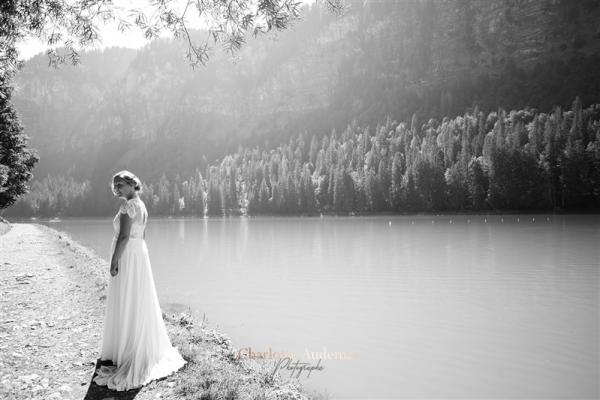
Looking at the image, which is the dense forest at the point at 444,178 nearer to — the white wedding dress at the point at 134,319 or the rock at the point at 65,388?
the white wedding dress at the point at 134,319

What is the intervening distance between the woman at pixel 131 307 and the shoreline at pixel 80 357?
Answer: 1.08ft

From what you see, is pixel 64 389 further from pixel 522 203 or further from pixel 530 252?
pixel 522 203

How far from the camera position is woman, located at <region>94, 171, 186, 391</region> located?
291 inches

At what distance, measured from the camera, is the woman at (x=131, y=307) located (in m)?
7.38

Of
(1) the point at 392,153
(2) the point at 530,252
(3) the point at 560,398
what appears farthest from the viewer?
(1) the point at 392,153

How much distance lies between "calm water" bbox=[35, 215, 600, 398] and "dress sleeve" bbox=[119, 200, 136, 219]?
6.13 metres

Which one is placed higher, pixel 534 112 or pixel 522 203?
pixel 534 112

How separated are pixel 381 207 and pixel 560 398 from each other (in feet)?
412

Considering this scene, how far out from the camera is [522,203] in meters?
111

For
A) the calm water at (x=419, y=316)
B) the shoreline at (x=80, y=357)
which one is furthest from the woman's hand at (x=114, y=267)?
the calm water at (x=419, y=316)

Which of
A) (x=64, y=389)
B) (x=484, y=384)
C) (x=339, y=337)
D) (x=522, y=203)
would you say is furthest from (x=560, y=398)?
(x=522, y=203)

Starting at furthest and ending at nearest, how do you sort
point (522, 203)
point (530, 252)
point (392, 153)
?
point (392, 153)
point (522, 203)
point (530, 252)

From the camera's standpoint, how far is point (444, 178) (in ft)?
413

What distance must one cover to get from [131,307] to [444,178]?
127278 millimetres
